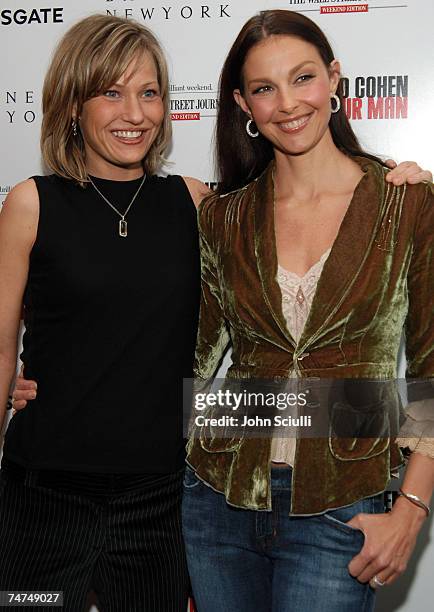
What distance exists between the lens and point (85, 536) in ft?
5.97

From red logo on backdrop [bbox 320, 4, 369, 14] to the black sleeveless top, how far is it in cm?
105

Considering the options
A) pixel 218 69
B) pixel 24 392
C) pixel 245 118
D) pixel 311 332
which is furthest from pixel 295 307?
pixel 218 69

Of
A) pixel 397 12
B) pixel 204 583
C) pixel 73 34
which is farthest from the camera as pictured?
pixel 397 12

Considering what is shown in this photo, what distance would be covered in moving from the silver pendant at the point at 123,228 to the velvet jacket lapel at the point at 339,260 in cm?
33

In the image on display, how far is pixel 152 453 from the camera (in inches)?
72.7

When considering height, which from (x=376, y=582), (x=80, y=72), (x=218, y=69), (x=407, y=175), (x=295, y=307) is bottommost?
(x=376, y=582)

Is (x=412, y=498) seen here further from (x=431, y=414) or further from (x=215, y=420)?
(x=215, y=420)

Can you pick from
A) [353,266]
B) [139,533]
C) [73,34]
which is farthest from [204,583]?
[73,34]

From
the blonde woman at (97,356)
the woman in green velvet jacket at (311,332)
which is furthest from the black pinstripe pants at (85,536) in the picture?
the woman in green velvet jacket at (311,332)

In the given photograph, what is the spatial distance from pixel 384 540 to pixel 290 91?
95 cm

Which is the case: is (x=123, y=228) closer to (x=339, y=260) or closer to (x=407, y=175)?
(x=339, y=260)

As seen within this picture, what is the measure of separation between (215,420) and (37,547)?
488mm

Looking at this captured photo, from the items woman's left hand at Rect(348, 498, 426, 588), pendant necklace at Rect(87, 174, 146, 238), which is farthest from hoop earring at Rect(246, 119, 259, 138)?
woman's left hand at Rect(348, 498, 426, 588)

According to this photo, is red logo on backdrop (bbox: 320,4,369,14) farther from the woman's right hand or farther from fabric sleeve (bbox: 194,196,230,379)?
the woman's right hand
